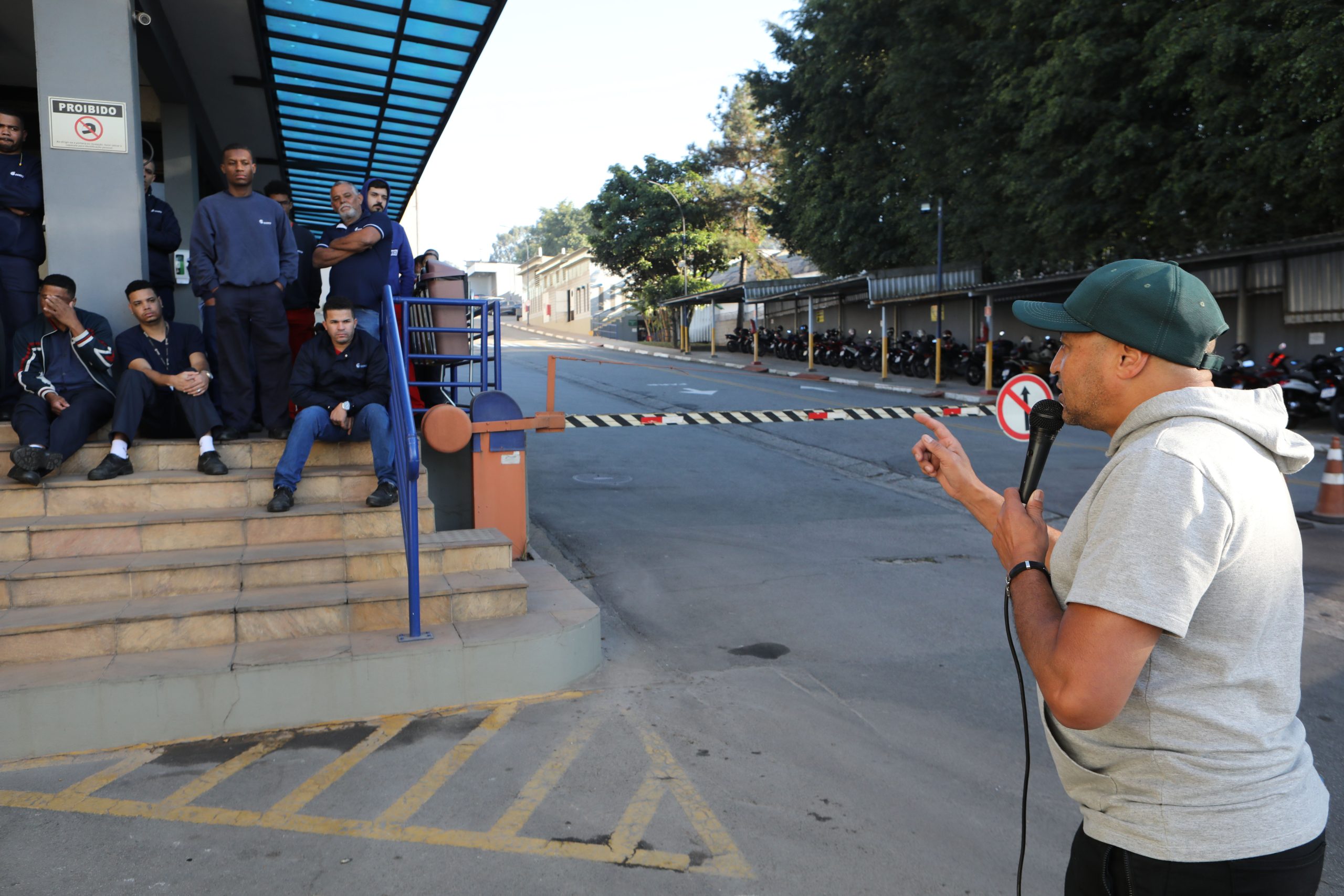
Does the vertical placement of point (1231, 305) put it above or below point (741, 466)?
above

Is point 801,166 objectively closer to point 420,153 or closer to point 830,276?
point 830,276

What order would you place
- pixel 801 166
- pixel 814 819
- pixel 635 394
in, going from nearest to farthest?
1. pixel 814 819
2. pixel 635 394
3. pixel 801 166

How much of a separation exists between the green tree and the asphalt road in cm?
4028

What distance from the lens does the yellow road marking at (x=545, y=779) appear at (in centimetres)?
351

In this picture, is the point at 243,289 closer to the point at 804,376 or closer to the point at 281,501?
the point at 281,501

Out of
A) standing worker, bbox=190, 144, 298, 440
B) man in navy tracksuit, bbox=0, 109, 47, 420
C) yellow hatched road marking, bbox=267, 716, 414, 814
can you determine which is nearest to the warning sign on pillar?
man in navy tracksuit, bbox=0, 109, 47, 420

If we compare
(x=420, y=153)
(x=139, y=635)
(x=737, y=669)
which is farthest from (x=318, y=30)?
(x=737, y=669)

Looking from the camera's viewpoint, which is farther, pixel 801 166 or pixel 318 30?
pixel 801 166

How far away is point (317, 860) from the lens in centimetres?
325

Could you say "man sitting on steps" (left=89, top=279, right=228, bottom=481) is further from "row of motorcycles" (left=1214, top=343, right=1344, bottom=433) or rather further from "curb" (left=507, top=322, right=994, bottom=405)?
"row of motorcycles" (left=1214, top=343, right=1344, bottom=433)

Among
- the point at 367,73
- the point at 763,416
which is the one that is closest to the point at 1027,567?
the point at 763,416

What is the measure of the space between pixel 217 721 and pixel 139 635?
632mm

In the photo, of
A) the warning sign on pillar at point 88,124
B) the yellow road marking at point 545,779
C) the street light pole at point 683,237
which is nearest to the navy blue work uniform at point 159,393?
the warning sign on pillar at point 88,124

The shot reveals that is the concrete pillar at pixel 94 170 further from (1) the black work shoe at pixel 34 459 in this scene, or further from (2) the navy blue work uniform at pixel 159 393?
(1) the black work shoe at pixel 34 459
